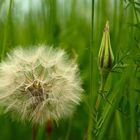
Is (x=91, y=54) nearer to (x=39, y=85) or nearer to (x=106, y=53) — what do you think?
(x=106, y=53)

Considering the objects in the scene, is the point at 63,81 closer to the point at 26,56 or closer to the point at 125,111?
the point at 26,56

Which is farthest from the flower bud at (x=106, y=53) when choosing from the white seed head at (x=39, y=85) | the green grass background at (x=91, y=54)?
the white seed head at (x=39, y=85)

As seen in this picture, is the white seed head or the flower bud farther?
the white seed head

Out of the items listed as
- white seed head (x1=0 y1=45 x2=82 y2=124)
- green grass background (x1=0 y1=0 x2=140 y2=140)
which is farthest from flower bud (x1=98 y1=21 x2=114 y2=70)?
white seed head (x1=0 y1=45 x2=82 y2=124)

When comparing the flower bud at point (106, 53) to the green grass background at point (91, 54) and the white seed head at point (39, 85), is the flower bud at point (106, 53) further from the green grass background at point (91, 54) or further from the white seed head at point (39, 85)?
the white seed head at point (39, 85)

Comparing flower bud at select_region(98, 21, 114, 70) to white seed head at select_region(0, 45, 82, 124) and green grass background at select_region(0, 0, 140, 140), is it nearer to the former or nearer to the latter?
green grass background at select_region(0, 0, 140, 140)
